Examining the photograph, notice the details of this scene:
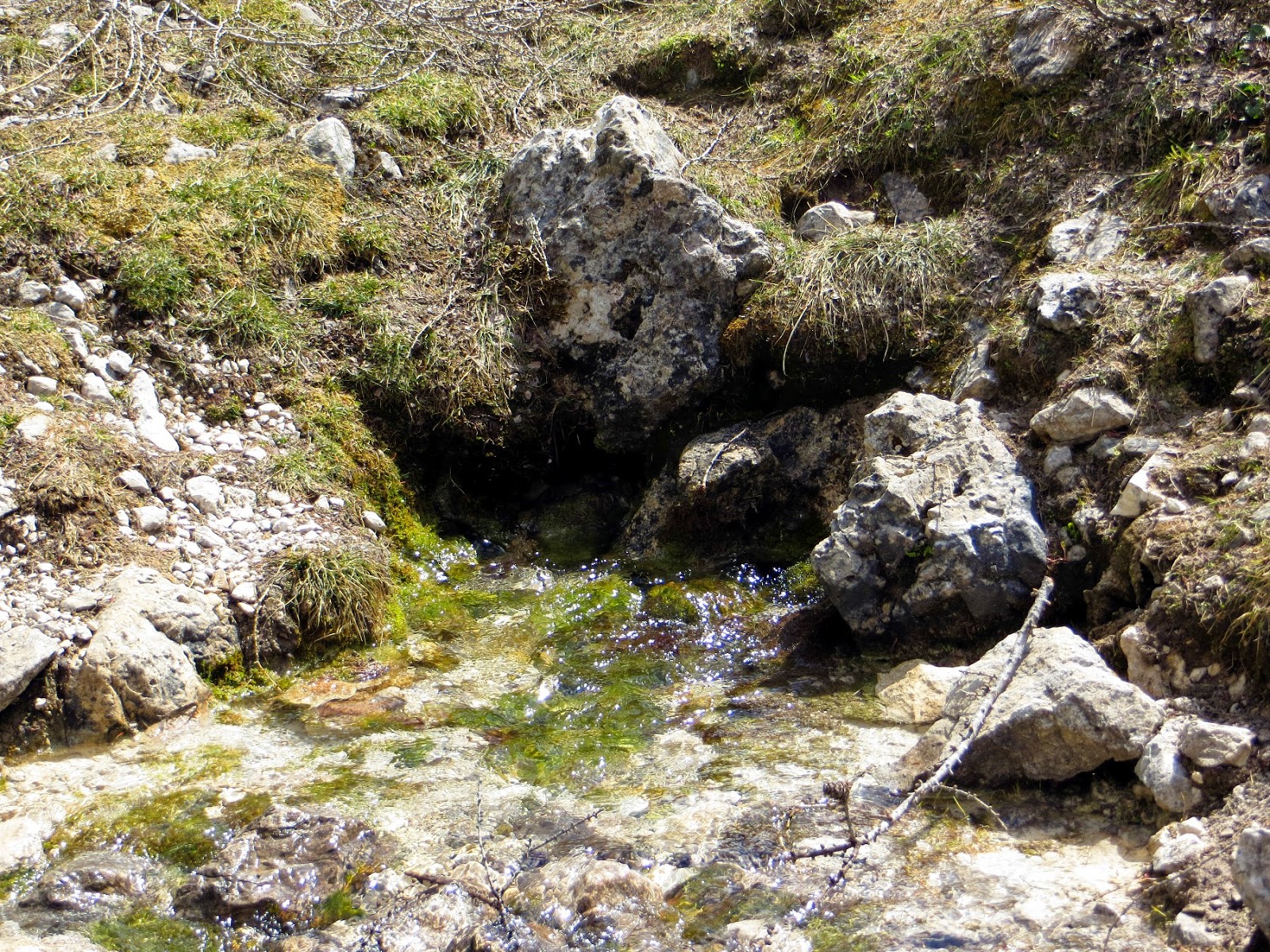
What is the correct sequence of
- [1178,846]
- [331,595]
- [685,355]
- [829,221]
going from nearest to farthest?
[1178,846], [331,595], [685,355], [829,221]

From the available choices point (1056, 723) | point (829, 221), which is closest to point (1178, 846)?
point (1056, 723)

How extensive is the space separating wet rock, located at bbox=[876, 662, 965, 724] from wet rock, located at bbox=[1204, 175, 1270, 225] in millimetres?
2469

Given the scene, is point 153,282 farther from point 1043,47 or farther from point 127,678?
point 1043,47

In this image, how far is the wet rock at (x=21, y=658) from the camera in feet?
12.1

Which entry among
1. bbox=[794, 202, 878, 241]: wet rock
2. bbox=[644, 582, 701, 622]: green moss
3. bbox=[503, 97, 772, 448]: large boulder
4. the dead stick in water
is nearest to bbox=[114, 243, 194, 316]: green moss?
bbox=[503, 97, 772, 448]: large boulder

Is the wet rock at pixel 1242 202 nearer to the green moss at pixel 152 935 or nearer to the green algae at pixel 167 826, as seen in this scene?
the green algae at pixel 167 826

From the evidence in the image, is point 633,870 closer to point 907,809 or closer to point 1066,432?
point 907,809

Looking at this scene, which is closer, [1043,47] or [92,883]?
[92,883]

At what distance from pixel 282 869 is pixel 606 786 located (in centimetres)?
112

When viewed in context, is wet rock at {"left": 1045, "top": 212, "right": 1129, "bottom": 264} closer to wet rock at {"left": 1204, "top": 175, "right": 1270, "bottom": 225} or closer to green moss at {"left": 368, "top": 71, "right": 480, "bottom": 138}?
wet rock at {"left": 1204, "top": 175, "right": 1270, "bottom": 225}

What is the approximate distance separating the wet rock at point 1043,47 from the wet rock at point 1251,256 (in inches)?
75.3

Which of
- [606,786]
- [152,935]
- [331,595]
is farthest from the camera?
[331,595]

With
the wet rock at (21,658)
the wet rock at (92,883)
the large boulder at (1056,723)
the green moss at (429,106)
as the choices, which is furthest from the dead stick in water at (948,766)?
the green moss at (429,106)

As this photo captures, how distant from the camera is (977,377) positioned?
488 cm
